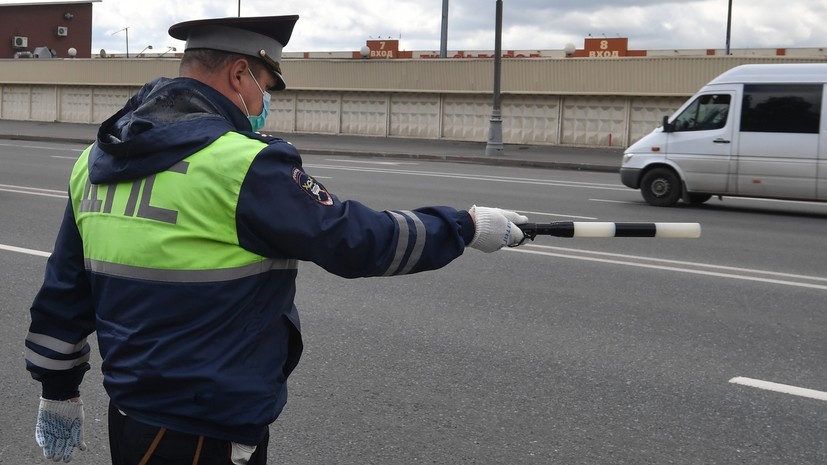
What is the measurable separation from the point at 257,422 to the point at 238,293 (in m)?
0.29

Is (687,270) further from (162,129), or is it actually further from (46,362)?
(162,129)

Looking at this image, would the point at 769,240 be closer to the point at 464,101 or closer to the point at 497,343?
the point at 497,343

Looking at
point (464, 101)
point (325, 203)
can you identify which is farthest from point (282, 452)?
point (464, 101)

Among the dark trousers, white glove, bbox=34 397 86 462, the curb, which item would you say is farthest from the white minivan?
the dark trousers

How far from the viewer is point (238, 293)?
2.24m

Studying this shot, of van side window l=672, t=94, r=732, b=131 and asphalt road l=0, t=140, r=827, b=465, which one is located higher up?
van side window l=672, t=94, r=732, b=131

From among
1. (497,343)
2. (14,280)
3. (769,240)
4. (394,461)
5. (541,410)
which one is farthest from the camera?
(769,240)

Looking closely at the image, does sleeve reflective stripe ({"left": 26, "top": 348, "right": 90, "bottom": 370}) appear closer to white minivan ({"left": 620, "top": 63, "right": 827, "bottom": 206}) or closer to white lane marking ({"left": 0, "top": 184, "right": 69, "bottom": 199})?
white lane marking ({"left": 0, "top": 184, "right": 69, "bottom": 199})

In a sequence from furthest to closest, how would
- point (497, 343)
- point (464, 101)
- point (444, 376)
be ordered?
point (464, 101) < point (497, 343) < point (444, 376)

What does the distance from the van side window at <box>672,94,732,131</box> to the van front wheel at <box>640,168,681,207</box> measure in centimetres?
75

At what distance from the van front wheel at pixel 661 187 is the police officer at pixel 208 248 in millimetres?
13514

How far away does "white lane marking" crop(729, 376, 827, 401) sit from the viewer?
538 centimetres

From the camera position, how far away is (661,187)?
50.9 ft

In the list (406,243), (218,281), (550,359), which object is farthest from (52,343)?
(550,359)
